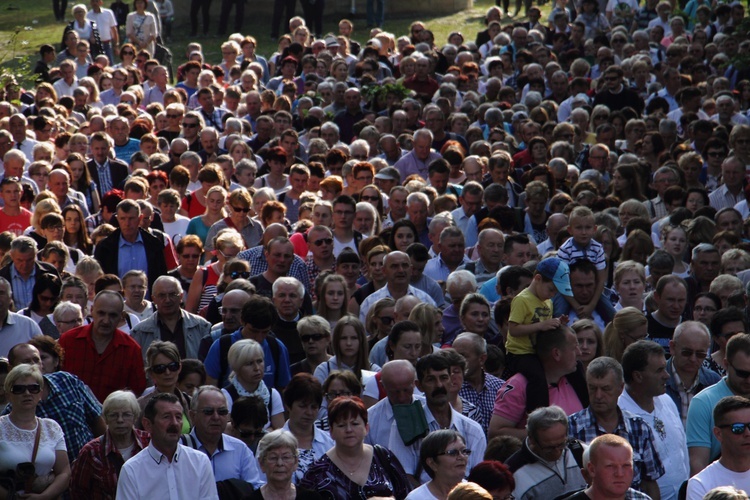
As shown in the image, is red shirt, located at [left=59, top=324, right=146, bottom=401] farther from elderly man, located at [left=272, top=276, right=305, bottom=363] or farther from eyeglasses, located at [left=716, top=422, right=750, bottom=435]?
eyeglasses, located at [left=716, top=422, right=750, bottom=435]

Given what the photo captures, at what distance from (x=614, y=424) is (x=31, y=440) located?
3.64m

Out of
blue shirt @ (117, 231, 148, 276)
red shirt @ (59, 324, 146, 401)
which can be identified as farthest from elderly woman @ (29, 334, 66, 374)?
blue shirt @ (117, 231, 148, 276)

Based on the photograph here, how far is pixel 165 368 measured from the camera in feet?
29.7

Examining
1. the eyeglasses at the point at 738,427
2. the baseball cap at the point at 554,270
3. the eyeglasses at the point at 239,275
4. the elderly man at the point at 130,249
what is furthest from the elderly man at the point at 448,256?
the eyeglasses at the point at 738,427

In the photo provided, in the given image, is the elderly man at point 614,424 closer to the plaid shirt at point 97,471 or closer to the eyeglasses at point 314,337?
the eyeglasses at point 314,337

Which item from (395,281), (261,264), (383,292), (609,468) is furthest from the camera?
(261,264)

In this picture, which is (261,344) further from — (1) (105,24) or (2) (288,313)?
(1) (105,24)

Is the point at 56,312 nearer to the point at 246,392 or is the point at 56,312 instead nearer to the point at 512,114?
the point at 246,392

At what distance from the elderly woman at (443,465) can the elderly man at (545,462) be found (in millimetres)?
349

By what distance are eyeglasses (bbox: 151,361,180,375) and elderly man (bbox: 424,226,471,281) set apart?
13.5ft

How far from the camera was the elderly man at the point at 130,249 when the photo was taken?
1273cm

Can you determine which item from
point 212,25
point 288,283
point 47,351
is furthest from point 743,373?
point 212,25

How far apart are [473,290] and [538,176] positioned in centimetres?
422

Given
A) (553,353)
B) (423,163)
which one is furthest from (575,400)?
(423,163)
